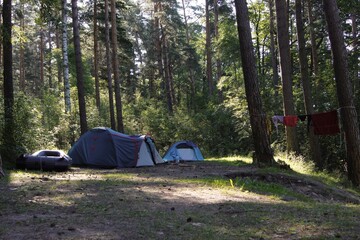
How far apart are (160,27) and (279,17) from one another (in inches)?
783

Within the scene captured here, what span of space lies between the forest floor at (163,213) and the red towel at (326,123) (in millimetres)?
4100

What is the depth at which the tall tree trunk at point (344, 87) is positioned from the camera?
441 inches

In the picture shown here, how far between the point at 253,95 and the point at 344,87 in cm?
275

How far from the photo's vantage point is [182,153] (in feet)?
60.4

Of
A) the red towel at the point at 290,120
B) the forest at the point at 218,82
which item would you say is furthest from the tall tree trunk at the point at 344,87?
the red towel at the point at 290,120

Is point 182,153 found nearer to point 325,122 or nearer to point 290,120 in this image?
point 290,120

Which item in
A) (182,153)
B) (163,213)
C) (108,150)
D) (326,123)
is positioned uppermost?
(326,123)

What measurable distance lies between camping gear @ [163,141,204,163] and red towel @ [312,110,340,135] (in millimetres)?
6903

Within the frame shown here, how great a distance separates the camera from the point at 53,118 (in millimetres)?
25422

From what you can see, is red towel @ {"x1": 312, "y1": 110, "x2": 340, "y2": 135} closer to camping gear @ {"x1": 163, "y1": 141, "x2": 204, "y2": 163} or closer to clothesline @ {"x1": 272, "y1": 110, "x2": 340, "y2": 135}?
clothesline @ {"x1": 272, "y1": 110, "x2": 340, "y2": 135}

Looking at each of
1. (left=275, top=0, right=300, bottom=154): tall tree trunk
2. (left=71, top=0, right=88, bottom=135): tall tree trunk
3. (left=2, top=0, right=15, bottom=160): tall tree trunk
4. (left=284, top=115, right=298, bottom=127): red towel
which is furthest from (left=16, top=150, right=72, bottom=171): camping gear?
(left=275, top=0, right=300, bottom=154): tall tree trunk

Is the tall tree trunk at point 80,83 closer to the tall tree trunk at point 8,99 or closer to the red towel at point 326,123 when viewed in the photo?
the tall tree trunk at point 8,99

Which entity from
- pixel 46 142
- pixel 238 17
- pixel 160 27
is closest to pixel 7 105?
pixel 46 142

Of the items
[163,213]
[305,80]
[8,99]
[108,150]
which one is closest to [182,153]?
[108,150]
